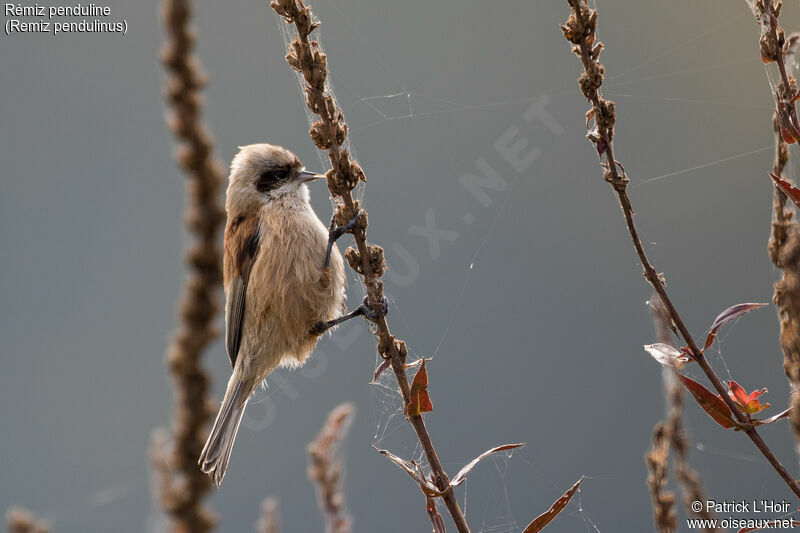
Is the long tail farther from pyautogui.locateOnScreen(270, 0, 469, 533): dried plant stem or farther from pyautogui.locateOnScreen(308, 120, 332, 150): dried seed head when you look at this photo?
pyautogui.locateOnScreen(308, 120, 332, 150): dried seed head

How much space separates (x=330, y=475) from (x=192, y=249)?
1096 mm

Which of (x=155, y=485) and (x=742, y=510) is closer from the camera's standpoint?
(x=742, y=510)

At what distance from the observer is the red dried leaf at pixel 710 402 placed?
1.23m

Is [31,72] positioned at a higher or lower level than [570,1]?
higher

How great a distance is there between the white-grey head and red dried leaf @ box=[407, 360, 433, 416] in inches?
90.1

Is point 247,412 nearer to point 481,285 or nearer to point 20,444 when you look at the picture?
point 481,285

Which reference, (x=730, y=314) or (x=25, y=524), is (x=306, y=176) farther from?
(x=730, y=314)

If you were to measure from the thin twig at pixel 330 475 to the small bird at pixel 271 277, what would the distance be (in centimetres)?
141

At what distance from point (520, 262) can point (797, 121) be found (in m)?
8.01

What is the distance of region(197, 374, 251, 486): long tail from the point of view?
2878 millimetres

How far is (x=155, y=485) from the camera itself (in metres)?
1.98

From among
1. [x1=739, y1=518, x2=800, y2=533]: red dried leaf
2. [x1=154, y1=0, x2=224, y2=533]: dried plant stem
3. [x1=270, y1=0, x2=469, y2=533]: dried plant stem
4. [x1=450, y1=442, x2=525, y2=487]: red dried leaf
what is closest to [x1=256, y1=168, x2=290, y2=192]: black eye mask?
[x1=154, y1=0, x2=224, y2=533]: dried plant stem

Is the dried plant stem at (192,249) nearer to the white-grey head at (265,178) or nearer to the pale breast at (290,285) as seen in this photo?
the pale breast at (290,285)

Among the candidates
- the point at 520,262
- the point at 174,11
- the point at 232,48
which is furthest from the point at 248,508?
the point at 174,11
